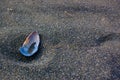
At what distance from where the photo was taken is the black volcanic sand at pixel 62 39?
194 centimetres

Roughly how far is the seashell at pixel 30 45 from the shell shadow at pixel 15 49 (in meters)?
0.03

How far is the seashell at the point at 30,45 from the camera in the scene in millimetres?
2092

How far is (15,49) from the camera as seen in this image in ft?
6.96

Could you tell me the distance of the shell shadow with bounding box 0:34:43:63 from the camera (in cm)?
206

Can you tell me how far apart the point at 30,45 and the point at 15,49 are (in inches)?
4.9

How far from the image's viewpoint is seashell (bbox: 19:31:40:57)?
6.86 feet

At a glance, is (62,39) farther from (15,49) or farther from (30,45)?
(15,49)

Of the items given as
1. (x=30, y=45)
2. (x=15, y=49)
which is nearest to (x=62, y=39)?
(x=30, y=45)

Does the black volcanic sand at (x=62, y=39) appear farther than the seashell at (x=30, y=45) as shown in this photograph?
No

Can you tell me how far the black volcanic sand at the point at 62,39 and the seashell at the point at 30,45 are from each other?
3 cm

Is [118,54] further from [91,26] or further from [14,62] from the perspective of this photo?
[14,62]

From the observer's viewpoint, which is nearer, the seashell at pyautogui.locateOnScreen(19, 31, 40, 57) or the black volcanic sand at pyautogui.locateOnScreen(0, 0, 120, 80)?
the black volcanic sand at pyautogui.locateOnScreen(0, 0, 120, 80)

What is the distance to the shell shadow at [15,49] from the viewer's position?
2057 millimetres

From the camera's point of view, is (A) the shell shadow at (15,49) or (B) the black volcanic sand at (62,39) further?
(A) the shell shadow at (15,49)
